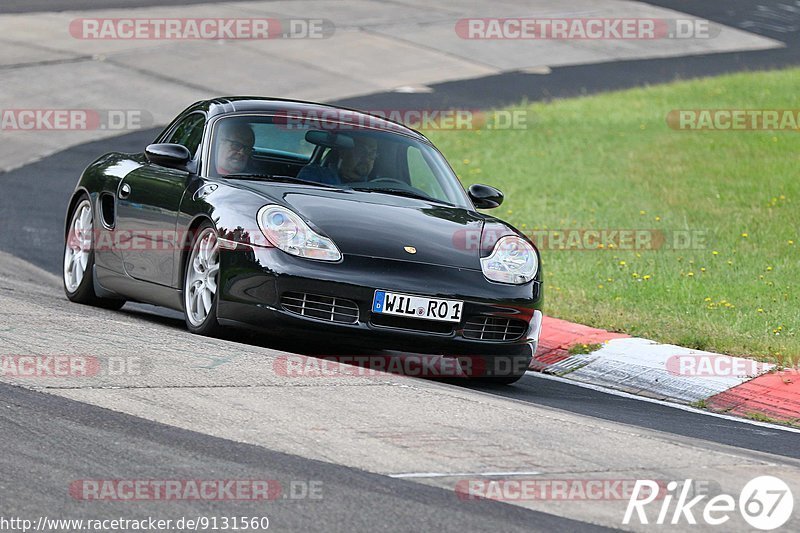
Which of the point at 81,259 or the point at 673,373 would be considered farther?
the point at 81,259

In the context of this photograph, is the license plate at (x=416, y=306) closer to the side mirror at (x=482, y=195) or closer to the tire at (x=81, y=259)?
the side mirror at (x=482, y=195)

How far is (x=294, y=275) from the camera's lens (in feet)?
24.8

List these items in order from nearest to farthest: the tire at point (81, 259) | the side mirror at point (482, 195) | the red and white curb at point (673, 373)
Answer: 1. the red and white curb at point (673, 373)
2. the side mirror at point (482, 195)
3. the tire at point (81, 259)

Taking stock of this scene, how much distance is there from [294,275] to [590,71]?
19666 mm

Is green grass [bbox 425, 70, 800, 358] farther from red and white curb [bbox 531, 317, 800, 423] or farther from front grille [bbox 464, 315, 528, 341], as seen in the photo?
front grille [bbox 464, 315, 528, 341]

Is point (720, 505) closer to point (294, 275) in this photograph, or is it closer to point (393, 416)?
point (393, 416)

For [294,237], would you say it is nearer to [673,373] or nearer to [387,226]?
[387,226]

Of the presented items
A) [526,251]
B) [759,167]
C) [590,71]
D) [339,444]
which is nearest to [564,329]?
[526,251]

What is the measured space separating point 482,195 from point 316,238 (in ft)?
6.16

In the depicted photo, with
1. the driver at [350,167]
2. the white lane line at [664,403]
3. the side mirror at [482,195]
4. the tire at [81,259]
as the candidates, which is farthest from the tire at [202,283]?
the white lane line at [664,403]

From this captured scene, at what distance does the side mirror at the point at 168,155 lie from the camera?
28.7ft

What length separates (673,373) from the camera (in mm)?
8922

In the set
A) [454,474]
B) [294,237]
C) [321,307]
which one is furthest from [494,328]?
[454,474]

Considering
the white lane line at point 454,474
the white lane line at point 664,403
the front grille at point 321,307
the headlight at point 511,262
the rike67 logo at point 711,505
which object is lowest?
the white lane line at point 664,403
